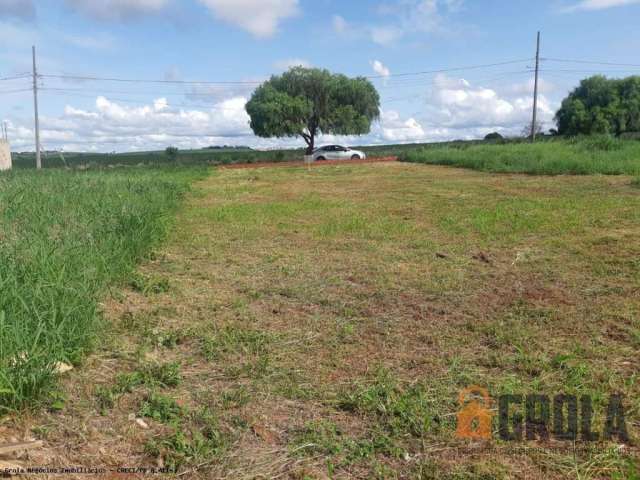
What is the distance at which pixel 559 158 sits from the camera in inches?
666

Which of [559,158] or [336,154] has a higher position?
[336,154]

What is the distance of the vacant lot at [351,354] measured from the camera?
2.05m

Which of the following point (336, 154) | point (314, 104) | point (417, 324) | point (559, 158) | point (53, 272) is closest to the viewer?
point (53, 272)

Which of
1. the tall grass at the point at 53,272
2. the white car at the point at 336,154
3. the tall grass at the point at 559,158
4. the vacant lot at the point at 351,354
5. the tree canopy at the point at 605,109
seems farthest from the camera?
the tree canopy at the point at 605,109

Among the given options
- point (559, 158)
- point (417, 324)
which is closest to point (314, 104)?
point (559, 158)

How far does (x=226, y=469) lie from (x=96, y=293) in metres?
1.78

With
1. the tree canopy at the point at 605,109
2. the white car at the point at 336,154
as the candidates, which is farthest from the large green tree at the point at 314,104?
the tree canopy at the point at 605,109

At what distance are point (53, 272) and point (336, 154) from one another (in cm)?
2879

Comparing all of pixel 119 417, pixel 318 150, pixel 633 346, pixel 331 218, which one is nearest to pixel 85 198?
pixel 331 218

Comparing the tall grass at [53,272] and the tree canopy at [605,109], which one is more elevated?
the tree canopy at [605,109]

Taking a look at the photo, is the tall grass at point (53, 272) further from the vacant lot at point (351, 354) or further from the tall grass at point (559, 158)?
the tall grass at point (559, 158)

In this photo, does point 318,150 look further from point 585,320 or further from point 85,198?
point 585,320

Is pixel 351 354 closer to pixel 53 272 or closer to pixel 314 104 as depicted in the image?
pixel 53 272

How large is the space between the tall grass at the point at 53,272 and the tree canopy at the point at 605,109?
38.1 meters
